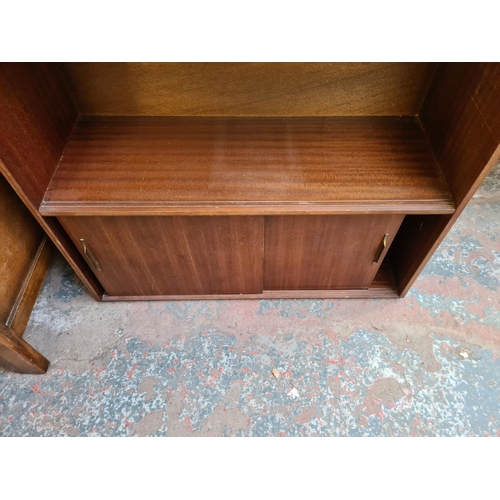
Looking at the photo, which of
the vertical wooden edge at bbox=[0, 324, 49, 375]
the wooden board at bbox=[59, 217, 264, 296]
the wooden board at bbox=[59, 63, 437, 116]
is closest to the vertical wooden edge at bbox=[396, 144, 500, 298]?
the wooden board at bbox=[59, 63, 437, 116]

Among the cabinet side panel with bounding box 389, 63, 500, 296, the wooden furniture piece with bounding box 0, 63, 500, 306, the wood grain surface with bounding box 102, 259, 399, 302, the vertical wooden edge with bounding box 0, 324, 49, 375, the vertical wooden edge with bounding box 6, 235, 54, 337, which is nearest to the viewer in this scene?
the cabinet side panel with bounding box 389, 63, 500, 296

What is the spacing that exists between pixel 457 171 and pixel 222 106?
0.71 m

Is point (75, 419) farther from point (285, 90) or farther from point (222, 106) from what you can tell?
point (285, 90)

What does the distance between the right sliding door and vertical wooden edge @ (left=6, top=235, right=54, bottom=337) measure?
0.84 metres

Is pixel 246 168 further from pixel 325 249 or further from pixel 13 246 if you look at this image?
pixel 13 246

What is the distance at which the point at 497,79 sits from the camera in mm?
864

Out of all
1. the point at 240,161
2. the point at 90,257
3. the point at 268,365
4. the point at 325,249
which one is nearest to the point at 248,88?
the point at 240,161

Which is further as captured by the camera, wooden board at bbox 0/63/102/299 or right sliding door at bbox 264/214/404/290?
right sliding door at bbox 264/214/404/290

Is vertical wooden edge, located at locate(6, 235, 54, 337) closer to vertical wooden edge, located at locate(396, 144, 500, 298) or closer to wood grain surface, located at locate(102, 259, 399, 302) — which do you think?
wood grain surface, located at locate(102, 259, 399, 302)

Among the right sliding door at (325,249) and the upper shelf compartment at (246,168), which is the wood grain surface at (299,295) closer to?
the right sliding door at (325,249)

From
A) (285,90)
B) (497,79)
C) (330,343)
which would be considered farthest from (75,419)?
(497,79)

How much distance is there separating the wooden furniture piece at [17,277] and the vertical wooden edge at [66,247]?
0.66 feet

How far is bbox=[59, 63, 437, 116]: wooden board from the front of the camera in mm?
1137
